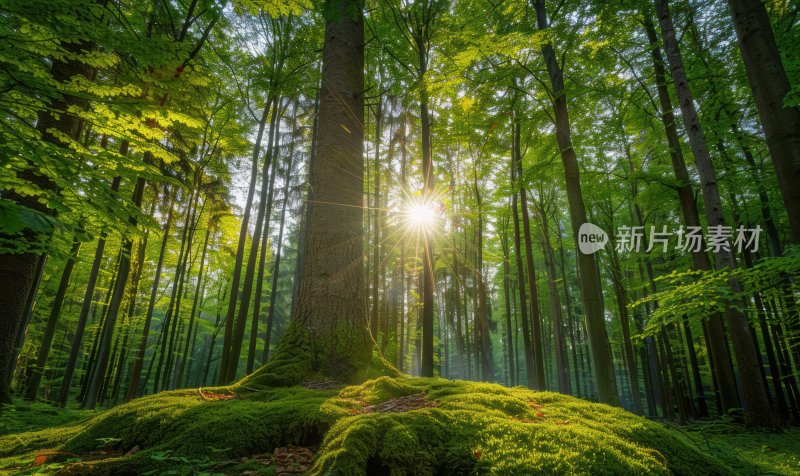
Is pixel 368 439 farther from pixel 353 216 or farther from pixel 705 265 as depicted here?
pixel 705 265

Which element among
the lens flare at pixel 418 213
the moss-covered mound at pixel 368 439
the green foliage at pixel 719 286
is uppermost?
the lens flare at pixel 418 213

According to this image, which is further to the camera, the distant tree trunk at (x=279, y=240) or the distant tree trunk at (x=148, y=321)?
the distant tree trunk at (x=279, y=240)

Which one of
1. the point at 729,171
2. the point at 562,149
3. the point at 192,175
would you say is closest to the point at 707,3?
the point at 729,171

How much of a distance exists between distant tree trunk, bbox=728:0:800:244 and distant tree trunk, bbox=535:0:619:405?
8.94ft

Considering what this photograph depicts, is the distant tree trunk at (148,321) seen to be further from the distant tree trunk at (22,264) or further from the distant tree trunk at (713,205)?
the distant tree trunk at (713,205)

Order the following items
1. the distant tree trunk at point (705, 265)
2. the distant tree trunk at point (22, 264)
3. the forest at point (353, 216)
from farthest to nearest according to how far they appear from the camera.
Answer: the distant tree trunk at point (705, 265), the distant tree trunk at point (22, 264), the forest at point (353, 216)

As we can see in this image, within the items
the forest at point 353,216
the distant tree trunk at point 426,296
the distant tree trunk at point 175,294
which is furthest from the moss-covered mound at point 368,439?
the distant tree trunk at point 175,294

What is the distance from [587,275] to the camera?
220 inches

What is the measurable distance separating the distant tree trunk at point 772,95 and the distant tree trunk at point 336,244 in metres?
4.32

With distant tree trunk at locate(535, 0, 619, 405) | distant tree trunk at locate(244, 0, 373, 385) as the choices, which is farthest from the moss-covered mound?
distant tree trunk at locate(535, 0, 619, 405)

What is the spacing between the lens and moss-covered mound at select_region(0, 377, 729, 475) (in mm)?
1754

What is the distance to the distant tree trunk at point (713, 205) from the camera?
5938mm

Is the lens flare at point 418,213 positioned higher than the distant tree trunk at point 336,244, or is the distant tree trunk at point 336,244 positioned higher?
the lens flare at point 418,213

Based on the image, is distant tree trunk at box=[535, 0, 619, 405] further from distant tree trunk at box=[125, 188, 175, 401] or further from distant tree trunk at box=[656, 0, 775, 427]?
distant tree trunk at box=[125, 188, 175, 401]
